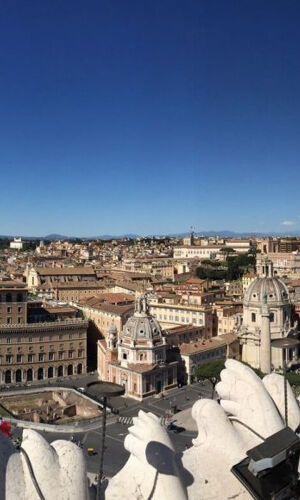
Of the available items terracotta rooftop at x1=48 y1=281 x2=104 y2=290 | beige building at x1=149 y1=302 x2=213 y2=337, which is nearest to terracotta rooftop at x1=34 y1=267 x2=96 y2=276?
terracotta rooftop at x1=48 y1=281 x2=104 y2=290

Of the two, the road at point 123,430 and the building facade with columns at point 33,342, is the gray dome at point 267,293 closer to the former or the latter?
the road at point 123,430

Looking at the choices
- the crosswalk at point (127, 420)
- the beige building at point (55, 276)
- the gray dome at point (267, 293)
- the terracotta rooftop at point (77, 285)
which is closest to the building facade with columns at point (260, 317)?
the gray dome at point (267, 293)

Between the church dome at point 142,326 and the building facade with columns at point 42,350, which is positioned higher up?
the church dome at point 142,326

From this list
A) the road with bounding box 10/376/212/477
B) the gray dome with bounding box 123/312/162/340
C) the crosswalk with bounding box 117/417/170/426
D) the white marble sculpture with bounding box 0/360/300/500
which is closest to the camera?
the white marble sculpture with bounding box 0/360/300/500

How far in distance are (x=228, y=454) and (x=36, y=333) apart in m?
37.1

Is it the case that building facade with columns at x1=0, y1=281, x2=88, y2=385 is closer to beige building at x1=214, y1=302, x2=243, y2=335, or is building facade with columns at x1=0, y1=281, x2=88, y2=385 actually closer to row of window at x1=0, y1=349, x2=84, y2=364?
row of window at x1=0, y1=349, x2=84, y2=364

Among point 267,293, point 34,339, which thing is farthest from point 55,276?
point 267,293

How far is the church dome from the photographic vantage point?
41844mm

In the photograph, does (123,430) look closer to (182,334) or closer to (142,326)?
(142,326)

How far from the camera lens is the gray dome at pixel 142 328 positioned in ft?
137

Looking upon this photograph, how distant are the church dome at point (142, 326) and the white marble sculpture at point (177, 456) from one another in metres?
28.5

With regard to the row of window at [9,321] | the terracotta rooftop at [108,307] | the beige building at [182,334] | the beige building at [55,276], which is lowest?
the beige building at [182,334]

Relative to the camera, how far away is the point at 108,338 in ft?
149

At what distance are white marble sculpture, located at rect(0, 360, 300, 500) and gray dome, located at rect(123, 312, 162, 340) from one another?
28.5 meters
